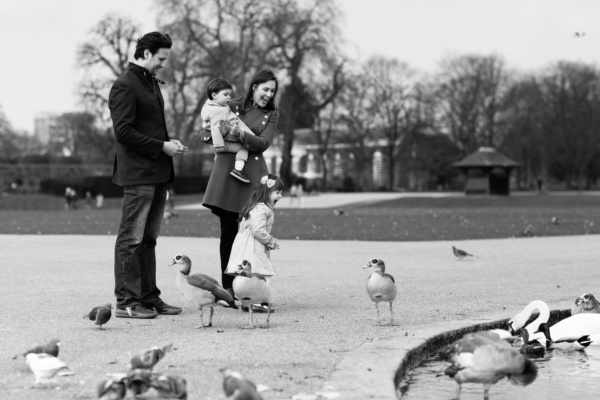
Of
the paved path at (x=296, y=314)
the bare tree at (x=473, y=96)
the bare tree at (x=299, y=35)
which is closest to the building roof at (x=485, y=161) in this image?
the bare tree at (x=299, y=35)

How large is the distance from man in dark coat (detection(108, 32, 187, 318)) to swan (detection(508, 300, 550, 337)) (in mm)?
2812

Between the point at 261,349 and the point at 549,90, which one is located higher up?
the point at 549,90

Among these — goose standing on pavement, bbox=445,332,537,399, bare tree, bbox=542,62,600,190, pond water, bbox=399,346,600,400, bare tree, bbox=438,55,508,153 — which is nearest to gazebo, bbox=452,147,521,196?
bare tree, bbox=438,55,508,153

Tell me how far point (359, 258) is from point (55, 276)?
491cm

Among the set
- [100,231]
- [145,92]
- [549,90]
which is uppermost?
[549,90]

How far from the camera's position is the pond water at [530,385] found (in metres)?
5.33

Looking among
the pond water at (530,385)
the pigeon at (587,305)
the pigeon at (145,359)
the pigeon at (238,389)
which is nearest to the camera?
the pigeon at (238,389)

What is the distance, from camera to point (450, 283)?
10.9 m

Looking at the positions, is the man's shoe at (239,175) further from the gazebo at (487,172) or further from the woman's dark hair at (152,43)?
the gazebo at (487,172)

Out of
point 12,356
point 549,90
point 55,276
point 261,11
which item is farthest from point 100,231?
point 549,90

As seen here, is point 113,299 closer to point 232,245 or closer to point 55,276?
point 232,245

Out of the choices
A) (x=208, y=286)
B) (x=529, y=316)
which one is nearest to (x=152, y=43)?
(x=208, y=286)

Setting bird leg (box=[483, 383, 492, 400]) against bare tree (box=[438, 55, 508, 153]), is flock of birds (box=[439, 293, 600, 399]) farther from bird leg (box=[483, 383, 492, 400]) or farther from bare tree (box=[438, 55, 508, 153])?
bare tree (box=[438, 55, 508, 153])

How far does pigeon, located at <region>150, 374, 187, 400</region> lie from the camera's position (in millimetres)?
4473
